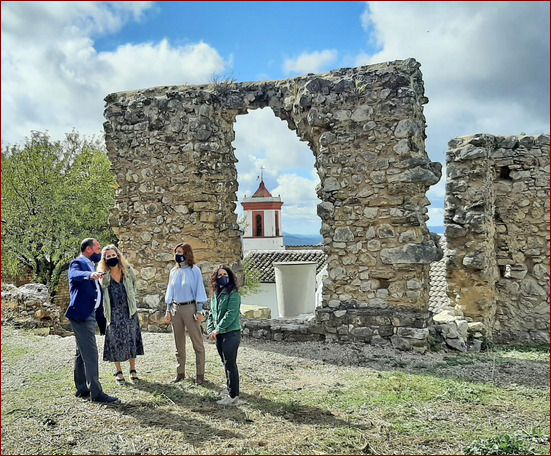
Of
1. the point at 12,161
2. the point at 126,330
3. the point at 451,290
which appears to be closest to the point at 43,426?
the point at 126,330

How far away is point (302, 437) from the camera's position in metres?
4.30

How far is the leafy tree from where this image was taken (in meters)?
18.8

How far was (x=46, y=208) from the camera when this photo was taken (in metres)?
19.3

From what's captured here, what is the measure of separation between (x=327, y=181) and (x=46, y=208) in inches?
594

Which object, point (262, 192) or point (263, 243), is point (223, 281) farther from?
point (262, 192)

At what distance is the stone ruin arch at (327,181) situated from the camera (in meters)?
7.82

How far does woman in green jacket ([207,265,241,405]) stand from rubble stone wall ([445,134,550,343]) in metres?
6.51

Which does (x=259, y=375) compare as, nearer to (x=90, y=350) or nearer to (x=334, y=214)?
(x=90, y=350)

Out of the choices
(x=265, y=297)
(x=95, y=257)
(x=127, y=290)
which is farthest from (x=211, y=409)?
(x=265, y=297)

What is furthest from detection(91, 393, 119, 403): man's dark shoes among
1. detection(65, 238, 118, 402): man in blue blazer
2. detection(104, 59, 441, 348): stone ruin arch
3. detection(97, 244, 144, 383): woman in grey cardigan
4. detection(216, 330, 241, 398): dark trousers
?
detection(104, 59, 441, 348): stone ruin arch

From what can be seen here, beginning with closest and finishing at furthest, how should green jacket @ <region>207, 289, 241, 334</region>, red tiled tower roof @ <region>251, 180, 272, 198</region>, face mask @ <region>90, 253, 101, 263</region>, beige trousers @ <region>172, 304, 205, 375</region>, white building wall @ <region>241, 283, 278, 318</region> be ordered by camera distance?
green jacket @ <region>207, 289, 241, 334</region>
face mask @ <region>90, 253, 101, 263</region>
beige trousers @ <region>172, 304, 205, 375</region>
white building wall @ <region>241, 283, 278, 318</region>
red tiled tower roof @ <region>251, 180, 272, 198</region>

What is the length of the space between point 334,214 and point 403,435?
4.37 metres

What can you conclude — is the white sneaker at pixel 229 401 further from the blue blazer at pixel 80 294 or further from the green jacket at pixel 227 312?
the blue blazer at pixel 80 294

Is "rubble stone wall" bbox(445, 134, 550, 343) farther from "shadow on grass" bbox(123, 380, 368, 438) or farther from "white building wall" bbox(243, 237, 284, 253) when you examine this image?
"white building wall" bbox(243, 237, 284, 253)
